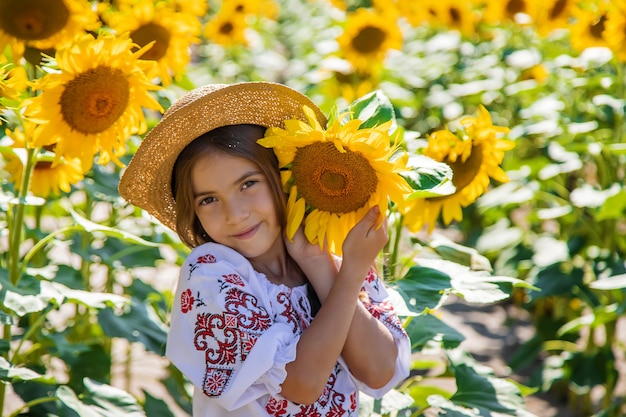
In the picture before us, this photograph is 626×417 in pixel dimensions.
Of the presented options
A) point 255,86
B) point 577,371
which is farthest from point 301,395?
point 577,371

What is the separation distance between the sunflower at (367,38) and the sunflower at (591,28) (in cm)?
77

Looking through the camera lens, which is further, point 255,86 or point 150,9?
point 150,9

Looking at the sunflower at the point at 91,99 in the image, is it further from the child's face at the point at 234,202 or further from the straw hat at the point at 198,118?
the child's face at the point at 234,202

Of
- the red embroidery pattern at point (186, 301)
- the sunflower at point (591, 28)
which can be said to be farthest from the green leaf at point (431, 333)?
the sunflower at point (591, 28)

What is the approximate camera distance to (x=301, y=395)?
5.19ft

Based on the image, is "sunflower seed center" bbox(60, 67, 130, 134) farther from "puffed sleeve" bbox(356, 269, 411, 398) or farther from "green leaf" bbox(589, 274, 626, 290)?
"green leaf" bbox(589, 274, 626, 290)

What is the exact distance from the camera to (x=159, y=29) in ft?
8.41

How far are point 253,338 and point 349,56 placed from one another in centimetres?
278

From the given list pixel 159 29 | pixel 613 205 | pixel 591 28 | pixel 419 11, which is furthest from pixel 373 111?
pixel 419 11

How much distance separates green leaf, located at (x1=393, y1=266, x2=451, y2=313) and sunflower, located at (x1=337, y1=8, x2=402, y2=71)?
89.4 inches

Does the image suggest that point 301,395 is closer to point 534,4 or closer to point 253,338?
point 253,338

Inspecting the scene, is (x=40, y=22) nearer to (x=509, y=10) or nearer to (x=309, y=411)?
(x=309, y=411)

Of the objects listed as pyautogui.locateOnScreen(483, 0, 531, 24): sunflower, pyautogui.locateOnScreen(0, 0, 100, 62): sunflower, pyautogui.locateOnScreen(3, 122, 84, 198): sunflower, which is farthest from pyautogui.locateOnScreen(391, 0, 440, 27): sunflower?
pyautogui.locateOnScreen(0, 0, 100, 62): sunflower

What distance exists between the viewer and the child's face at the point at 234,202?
5.40ft
